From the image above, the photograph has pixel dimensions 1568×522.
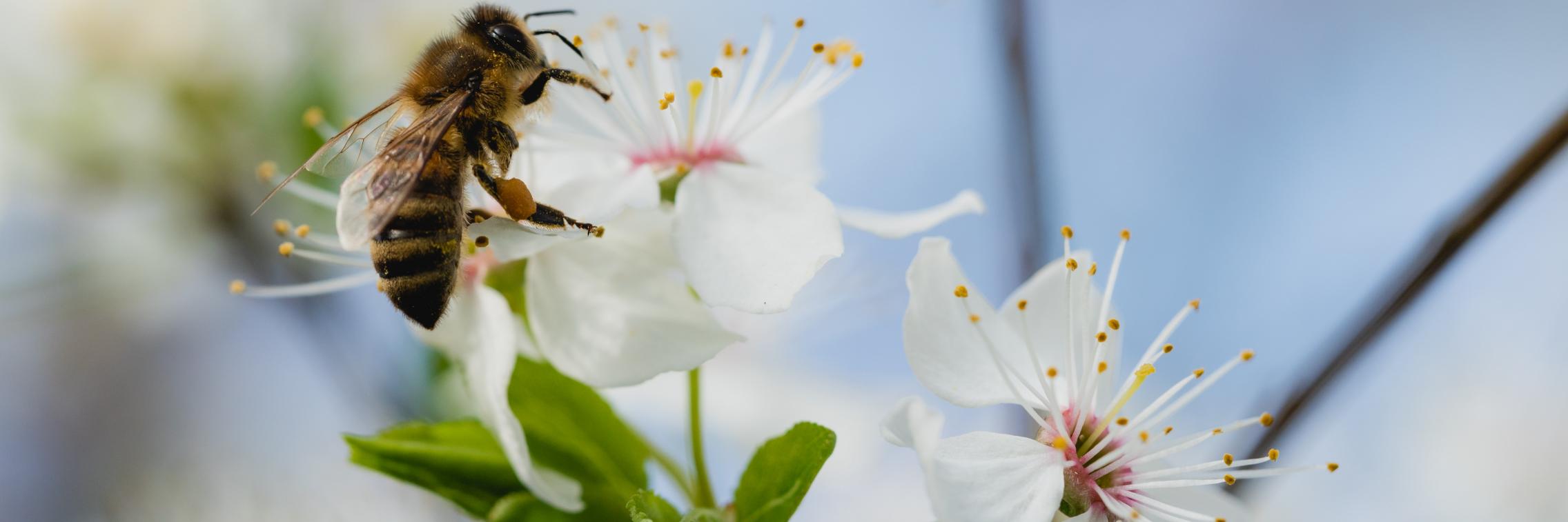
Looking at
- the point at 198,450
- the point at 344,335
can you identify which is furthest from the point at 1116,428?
the point at 198,450

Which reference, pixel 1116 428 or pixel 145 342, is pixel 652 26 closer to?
pixel 1116 428

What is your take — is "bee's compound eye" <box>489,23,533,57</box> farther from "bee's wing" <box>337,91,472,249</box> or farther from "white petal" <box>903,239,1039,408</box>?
"white petal" <box>903,239,1039,408</box>

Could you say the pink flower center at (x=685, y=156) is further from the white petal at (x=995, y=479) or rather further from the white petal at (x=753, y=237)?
the white petal at (x=995, y=479)

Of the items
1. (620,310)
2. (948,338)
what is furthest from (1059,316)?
(620,310)

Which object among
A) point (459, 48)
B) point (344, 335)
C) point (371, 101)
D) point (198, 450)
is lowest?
point (198, 450)

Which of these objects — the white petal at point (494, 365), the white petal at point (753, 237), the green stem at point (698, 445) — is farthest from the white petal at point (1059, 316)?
the white petal at point (494, 365)
